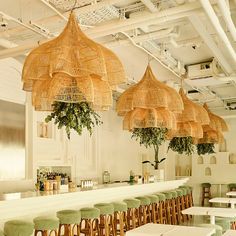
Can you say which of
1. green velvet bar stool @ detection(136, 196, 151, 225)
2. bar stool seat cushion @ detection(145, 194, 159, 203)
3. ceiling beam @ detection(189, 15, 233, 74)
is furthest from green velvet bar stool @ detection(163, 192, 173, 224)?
ceiling beam @ detection(189, 15, 233, 74)

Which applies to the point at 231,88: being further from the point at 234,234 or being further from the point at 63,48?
the point at 63,48

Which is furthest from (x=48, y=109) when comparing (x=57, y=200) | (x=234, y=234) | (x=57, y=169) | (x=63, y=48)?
(x=57, y=169)

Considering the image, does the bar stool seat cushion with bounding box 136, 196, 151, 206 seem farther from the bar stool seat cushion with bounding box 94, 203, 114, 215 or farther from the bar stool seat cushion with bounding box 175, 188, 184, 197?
the bar stool seat cushion with bounding box 175, 188, 184, 197

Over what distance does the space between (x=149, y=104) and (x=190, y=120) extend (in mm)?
1681

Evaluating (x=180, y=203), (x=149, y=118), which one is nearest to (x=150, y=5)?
(x=149, y=118)

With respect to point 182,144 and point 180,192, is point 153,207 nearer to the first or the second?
point 182,144

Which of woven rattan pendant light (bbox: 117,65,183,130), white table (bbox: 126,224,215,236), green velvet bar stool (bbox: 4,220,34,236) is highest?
woven rattan pendant light (bbox: 117,65,183,130)

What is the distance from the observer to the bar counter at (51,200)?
14.1 feet

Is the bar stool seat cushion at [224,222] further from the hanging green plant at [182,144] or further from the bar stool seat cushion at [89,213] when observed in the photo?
the bar stool seat cushion at [89,213]

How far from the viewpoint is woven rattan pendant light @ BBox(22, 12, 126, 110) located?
148 inches

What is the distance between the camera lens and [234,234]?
4277mm

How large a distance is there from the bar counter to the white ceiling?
78.8 inches

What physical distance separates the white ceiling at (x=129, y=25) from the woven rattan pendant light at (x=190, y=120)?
0.79m

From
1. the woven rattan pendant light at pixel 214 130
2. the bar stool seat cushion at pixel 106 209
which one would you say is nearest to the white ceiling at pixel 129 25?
the woven rattan pendant light at pixel 214 130
